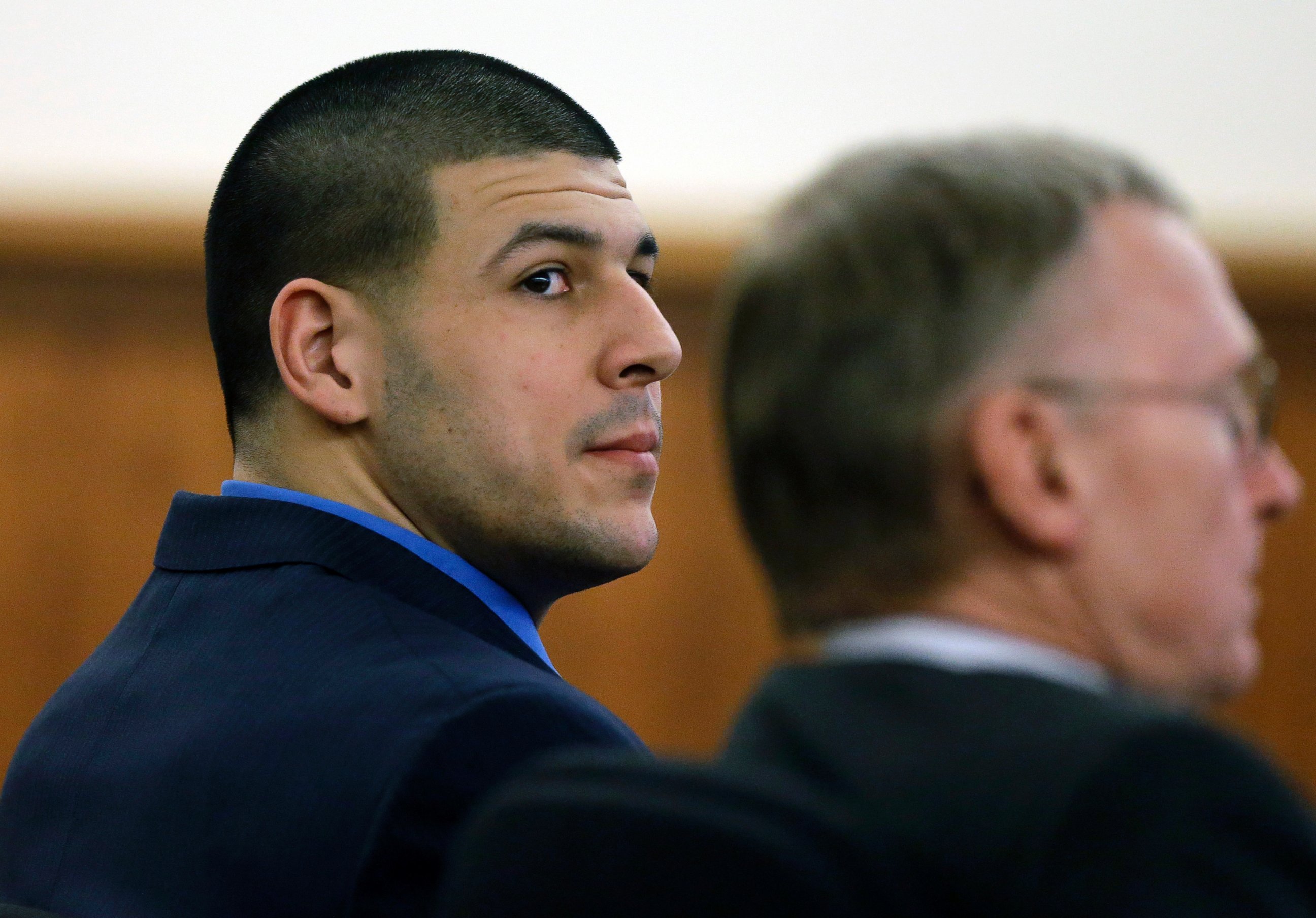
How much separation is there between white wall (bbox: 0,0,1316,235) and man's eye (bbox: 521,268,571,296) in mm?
2144

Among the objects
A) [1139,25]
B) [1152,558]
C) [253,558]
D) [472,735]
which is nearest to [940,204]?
[1152,558]

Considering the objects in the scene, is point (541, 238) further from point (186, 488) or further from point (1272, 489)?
point (186, 488)

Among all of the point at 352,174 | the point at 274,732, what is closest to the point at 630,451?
the point at 352,174

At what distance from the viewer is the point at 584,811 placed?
722 millimetres

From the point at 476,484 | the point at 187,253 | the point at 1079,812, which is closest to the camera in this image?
the point at 1079,812

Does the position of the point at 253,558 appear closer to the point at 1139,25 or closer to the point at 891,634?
the point at 891,634

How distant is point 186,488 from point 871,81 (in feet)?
6.46

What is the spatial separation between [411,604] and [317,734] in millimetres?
203

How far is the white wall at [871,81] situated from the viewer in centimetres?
353

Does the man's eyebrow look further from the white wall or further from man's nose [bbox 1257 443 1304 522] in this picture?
the white wall

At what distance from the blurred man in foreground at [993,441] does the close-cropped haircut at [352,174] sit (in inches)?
26.3

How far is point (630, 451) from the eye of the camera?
1438mm

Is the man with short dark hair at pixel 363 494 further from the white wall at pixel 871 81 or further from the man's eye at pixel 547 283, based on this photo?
the white wall at pixel 871 81

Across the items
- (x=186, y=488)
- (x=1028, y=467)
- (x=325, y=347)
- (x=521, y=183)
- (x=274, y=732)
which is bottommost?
(x=186, y=488)
